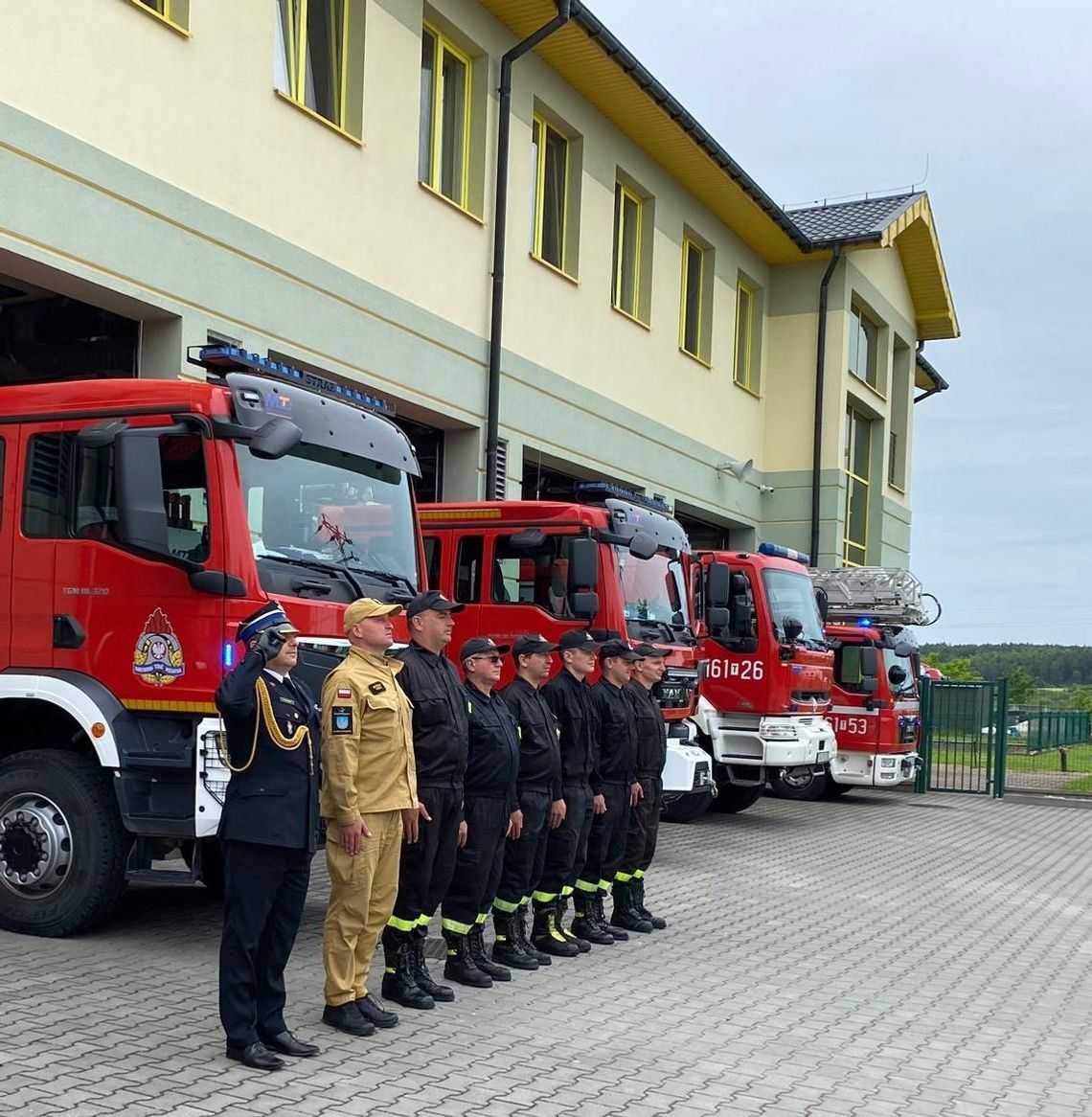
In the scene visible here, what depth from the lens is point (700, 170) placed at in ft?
63.7

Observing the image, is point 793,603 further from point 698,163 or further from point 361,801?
point 361,801

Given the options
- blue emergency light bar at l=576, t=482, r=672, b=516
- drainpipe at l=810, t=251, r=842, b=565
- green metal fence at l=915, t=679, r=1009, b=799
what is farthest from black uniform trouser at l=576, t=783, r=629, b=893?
drainpipe at l=810, t=251, r=842, b=565

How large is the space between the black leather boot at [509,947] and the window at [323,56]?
25.1ft

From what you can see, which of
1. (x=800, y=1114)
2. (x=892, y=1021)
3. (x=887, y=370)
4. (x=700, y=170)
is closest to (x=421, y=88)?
(x=700, y=170)

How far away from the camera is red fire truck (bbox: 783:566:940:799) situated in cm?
1791

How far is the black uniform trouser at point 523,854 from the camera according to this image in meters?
7.33

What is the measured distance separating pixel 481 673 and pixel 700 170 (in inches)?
551

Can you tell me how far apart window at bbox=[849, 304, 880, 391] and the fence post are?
21.3 feet

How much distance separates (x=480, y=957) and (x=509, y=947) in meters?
0.39

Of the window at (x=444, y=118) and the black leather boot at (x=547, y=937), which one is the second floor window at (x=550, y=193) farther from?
the black leather boot at (x=547, y=937)

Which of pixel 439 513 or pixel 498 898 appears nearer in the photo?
pixel 498 898

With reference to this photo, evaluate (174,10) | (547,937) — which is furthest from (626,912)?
(174,10)

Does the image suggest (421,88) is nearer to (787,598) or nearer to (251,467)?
(787,598)

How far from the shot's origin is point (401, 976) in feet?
21.0
